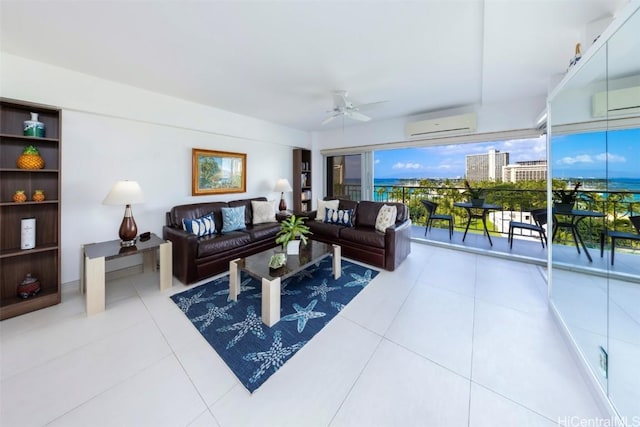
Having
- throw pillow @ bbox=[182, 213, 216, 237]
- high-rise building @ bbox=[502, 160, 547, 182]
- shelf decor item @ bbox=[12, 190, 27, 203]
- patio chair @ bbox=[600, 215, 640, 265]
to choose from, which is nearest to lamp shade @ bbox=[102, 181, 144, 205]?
shelf decor item @ bbox=[12, 190, 27, 203]

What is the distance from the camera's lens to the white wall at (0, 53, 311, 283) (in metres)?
2.42

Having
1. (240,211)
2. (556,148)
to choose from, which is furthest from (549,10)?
(240,211)

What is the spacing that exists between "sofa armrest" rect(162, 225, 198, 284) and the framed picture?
120 cm

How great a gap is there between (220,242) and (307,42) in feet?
8.14

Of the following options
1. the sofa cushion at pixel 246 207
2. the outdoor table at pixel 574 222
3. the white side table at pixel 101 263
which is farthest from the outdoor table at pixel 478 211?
the white side table at pixel 101 263

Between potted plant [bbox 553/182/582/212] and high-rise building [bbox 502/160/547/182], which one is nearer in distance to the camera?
potted plant [bbox 553/182/582/212]

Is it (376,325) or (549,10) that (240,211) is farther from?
(549,10)

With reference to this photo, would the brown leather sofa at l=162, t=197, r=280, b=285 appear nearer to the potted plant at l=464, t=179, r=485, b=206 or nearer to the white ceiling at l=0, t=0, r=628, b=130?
the white ceiling at l=0, t=0, r=628, b=130

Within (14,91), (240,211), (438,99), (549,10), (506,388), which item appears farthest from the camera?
(240,211)

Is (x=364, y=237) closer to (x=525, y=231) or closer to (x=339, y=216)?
(x=339, y=216)

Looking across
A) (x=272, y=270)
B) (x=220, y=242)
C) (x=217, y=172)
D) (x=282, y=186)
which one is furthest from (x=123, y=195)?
(x=282, y=186)

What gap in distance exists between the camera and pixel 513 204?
4.52 meters

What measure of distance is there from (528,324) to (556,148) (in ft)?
5.51

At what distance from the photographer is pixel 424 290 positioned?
104 inches
